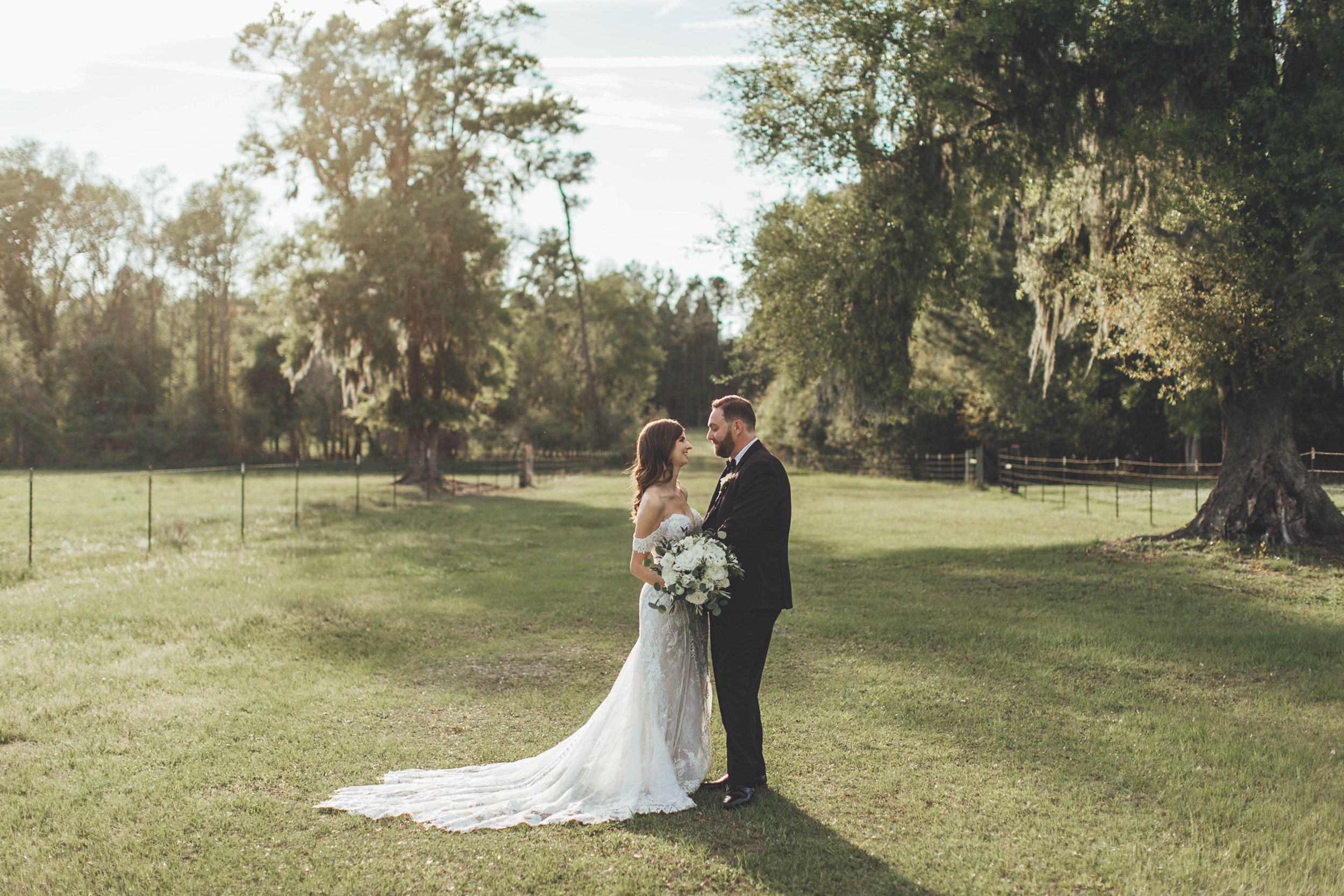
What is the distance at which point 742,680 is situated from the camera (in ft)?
16.8

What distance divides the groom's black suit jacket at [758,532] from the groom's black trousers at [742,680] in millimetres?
74

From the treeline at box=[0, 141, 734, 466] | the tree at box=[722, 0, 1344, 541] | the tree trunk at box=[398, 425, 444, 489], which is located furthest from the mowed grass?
the treeline at box=[0, 141, 734, 466]

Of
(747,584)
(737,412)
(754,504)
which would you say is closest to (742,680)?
(747,584)

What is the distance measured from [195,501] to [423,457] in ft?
24.0

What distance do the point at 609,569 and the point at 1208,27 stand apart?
11239mm

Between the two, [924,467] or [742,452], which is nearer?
[742,452]

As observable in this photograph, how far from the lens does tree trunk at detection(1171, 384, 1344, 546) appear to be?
13.2m

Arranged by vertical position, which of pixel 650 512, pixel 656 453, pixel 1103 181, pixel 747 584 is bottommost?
pixel 747 584

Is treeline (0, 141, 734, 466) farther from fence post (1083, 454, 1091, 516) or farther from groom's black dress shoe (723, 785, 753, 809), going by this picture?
groom's black dress shoe (723, 785, 753, 809)

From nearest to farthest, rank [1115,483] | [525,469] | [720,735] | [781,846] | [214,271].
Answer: [781,846] → [720,735] → [1115,483] → [525,469] → [214,271]

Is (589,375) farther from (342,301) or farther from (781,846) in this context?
(781,846)

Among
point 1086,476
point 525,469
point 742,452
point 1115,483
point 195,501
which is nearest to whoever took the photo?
point 742,452

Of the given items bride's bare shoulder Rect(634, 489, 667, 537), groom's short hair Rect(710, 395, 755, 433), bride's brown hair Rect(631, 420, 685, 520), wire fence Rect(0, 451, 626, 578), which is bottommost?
wire fence Rect(0, 451, 626, 578)

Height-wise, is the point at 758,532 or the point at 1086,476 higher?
the point at 758,532
